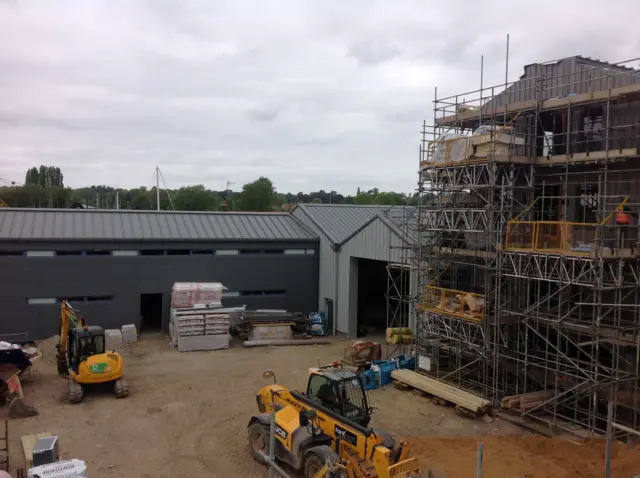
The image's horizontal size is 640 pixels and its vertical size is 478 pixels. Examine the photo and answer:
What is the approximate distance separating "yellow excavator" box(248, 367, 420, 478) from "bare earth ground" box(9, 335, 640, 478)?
1.11 metres

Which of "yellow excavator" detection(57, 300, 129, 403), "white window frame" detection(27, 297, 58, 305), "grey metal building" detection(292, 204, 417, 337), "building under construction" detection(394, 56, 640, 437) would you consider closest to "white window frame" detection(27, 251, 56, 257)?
"white window frame" detection(27, 297, 58, 305)

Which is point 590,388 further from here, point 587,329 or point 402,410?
point 402,410

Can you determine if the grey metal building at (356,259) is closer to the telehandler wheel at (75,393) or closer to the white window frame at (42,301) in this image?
the telehandler wheel at (75,393)

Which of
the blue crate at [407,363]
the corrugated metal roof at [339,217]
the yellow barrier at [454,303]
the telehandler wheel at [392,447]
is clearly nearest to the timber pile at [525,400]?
the yellow barrier at [454,303]

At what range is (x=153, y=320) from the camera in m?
28.1

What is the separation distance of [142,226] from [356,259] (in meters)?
10.5

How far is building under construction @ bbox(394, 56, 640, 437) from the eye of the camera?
1403 cm

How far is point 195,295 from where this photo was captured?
2453 centimetres

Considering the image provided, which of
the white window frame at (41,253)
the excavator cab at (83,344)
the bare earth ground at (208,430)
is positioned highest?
the white window frame at (41,253)

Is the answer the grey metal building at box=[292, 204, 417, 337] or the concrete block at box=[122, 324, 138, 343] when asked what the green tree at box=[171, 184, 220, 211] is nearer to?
the grey metal building at box=[292, 204, 417, 337]

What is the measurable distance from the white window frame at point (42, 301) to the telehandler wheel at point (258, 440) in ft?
50.6

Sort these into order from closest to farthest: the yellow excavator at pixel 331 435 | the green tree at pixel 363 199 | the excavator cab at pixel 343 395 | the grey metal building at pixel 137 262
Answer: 1. the yellow excavator at pixel 331 435
2. the excavator cab at pixel 343 395
3. the grey metal building at pixel 137 262
4. the green tree at pixel 363 199

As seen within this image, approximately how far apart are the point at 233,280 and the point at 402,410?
44.1 feet

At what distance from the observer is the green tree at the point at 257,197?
9006 cm
